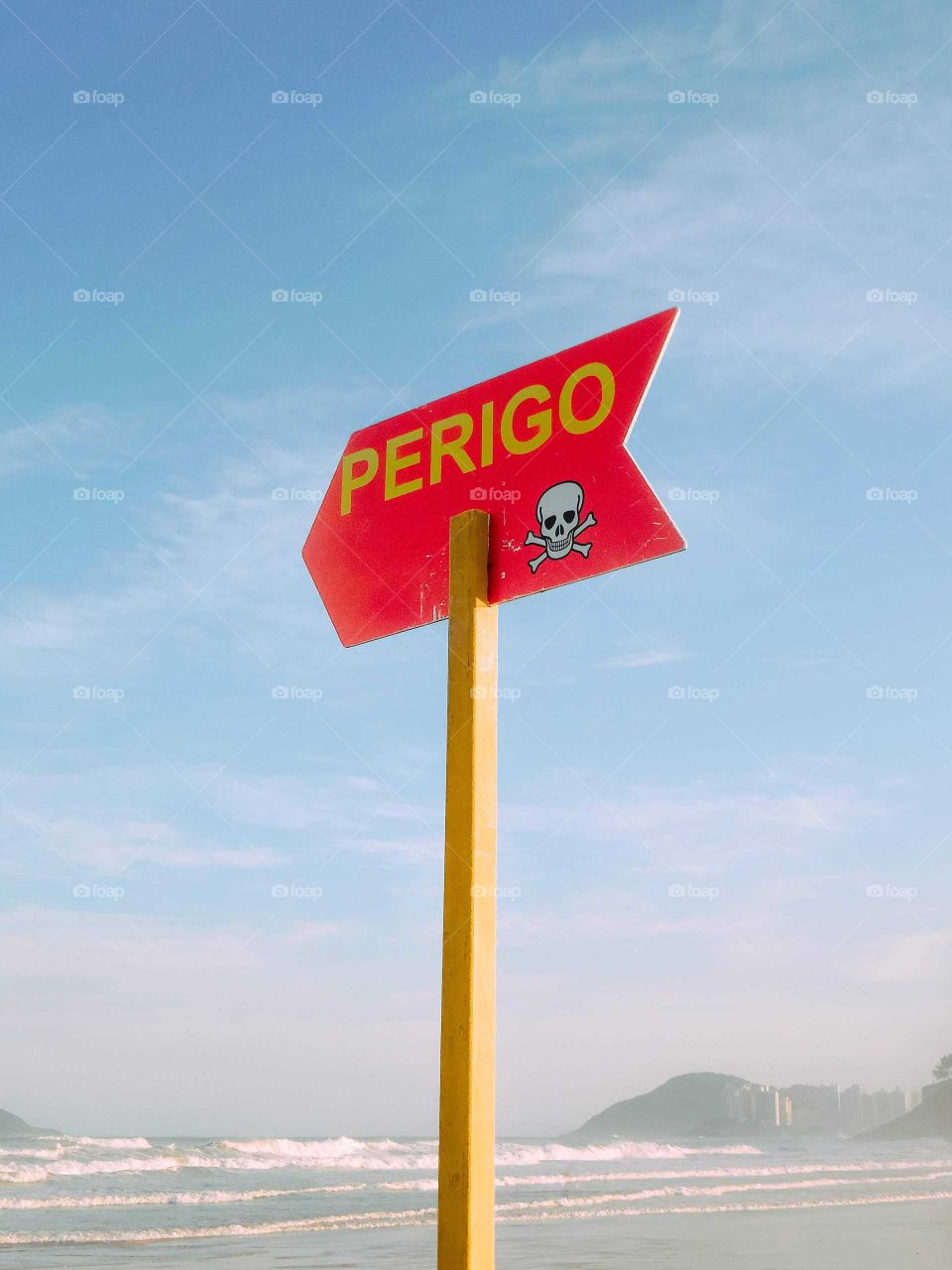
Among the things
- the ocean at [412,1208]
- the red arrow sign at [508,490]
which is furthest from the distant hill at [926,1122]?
the red arrow sign at [508,490]

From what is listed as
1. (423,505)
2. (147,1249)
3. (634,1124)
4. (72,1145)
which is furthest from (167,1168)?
(634,1124)

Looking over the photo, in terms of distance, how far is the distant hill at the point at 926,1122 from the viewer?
28.5 meters

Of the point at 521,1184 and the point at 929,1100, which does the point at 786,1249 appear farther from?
the point at 929,1100

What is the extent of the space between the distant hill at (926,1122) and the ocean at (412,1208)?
522 centimetres

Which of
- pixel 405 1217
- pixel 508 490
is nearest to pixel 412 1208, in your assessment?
pixel 405 1217

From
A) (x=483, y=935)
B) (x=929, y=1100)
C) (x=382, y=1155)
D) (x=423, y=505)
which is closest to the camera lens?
(x=483, y=935)

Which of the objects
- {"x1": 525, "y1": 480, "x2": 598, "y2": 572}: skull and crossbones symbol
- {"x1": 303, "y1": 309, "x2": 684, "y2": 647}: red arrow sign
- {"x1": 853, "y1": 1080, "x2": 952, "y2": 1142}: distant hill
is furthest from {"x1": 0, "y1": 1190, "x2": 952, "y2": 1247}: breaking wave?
{"x1": 853, "y1": 1080, "x2": 952, "y2": 1142}: distant hill

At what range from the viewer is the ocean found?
952 centimetres

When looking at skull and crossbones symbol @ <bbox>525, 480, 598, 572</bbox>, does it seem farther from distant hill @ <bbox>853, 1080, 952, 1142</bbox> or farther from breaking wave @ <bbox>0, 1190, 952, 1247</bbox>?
distant hill @ <bbox>853, 1080, 952, 1142</bbox>

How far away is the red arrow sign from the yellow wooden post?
17cm

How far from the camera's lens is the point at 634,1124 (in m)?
35.2

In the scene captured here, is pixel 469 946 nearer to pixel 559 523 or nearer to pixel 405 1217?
pixel 559 523

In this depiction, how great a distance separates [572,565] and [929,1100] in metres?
32.7

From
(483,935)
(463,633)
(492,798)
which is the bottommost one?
(483,935)
